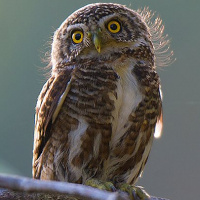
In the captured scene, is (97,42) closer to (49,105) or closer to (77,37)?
(77,37)

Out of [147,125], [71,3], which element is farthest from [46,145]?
[71,3]

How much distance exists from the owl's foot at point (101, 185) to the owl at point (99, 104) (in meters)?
0.09

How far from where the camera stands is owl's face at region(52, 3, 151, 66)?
2523 mm

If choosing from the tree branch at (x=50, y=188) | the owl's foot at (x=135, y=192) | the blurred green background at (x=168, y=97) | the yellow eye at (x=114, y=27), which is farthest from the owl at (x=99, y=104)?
the blurred green background at (x=168, y=97)

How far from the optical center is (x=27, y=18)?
18.4 ft

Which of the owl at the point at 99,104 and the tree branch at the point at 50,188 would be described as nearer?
the tree branch at the point at 50,188

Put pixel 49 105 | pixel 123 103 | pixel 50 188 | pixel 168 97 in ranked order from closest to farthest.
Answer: pixel 50 188 < pixel 123 103 < pixel 49 105 < pixel 168 97

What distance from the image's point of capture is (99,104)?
2352 mm

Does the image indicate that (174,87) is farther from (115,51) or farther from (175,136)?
(115,51)

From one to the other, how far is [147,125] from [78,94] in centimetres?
36

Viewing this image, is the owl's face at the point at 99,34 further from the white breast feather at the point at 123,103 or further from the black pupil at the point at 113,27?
the white breast feather at the point at 123,103

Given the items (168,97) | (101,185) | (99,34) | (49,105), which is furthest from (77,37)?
(168,97)

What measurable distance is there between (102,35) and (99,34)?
21mm

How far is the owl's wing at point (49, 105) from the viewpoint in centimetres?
243
